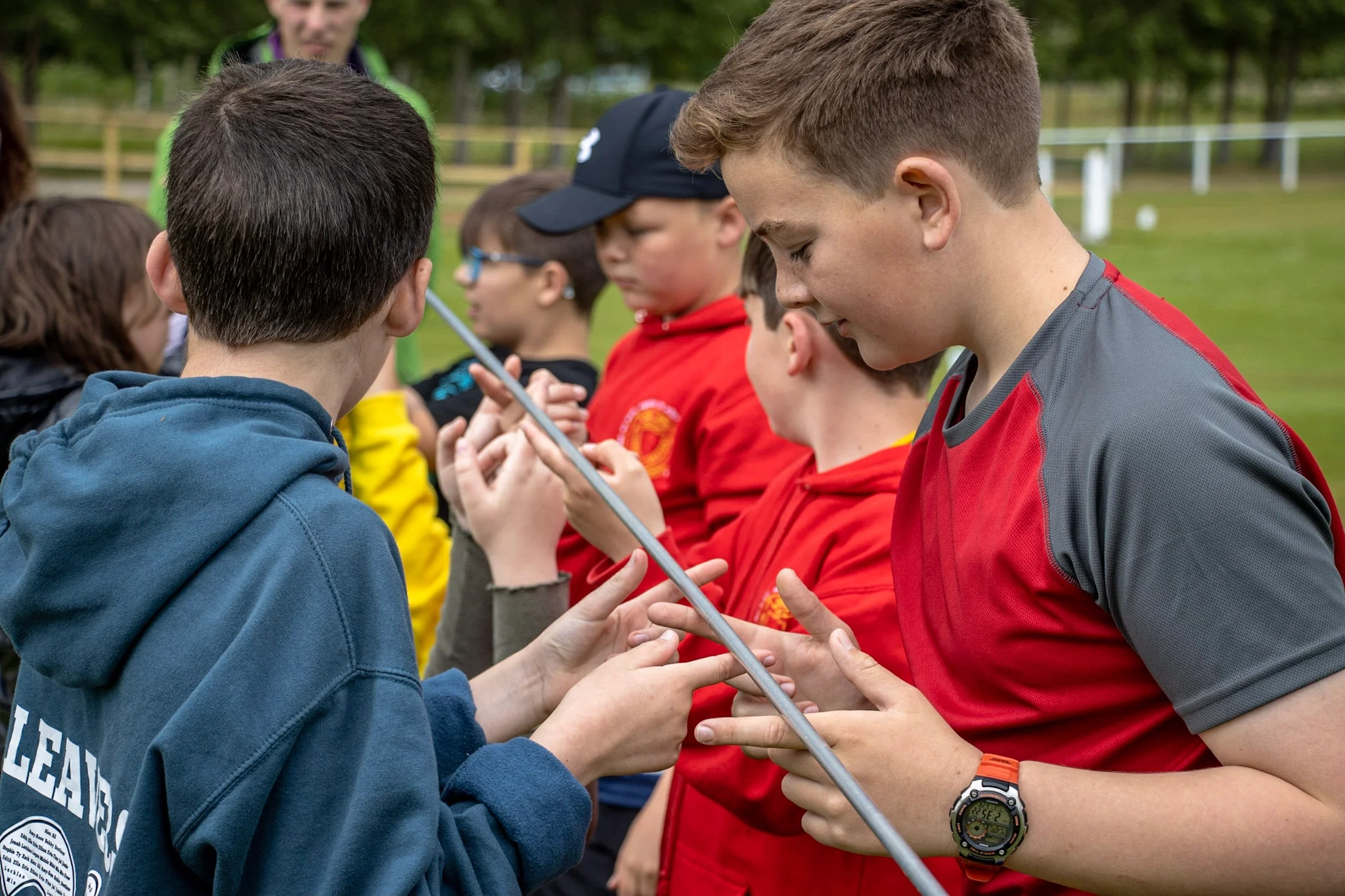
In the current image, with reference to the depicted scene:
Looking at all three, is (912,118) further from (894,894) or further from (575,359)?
(575,359)

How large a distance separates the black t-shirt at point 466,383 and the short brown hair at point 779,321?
131cm

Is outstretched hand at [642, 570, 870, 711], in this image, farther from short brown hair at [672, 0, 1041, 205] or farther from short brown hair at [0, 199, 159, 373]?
short brown hair at [0, 199, 159, 373]

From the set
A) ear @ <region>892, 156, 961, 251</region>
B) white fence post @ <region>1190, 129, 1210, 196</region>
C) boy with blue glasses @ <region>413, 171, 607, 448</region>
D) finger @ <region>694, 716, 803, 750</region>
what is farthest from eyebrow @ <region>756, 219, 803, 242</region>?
white fence post @ <region>1190, 129, 1210, 196</region>

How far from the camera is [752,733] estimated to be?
5.92 ft

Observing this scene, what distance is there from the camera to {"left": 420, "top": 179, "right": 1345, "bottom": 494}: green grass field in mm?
11023

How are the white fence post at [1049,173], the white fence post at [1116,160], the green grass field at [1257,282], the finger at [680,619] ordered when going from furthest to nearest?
the white fence post at [1116,160] → the white fence post at [1049,173] → the green grass field at [1257,282] → the finger at [680,619]

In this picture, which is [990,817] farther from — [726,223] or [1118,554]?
[726,223]

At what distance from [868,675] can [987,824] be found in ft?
0.82

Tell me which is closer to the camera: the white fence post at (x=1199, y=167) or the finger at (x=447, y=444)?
the finger at (x=447, y=444)

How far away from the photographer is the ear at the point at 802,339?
2631 millimetres

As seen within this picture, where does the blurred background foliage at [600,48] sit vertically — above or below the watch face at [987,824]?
below

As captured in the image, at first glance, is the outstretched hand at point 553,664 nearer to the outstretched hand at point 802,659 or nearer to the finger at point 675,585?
the finger at point 675,585

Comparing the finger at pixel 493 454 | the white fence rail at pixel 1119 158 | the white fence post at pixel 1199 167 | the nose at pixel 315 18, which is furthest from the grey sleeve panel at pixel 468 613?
the white fence post at pixel 1199 167

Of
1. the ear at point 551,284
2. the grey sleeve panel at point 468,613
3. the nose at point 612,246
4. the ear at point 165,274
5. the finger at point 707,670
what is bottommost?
the grey sleeve panel at point 468,613
